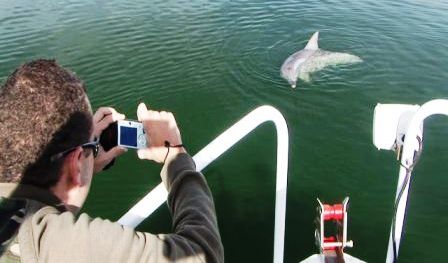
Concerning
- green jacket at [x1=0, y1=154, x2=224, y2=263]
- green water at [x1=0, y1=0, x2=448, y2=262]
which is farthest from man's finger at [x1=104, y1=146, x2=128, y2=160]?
green water at [x1=0, y1=0, x2=448, y2=262]

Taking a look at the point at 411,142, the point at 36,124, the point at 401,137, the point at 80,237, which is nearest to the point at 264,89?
the point at 401,137

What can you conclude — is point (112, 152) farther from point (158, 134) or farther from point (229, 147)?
point (229, 147)

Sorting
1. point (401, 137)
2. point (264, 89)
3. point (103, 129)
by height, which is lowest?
point (264, 89)

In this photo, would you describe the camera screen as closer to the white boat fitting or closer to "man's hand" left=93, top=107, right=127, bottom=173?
"man's hand" left=93, top=107, right=127, bottom=173

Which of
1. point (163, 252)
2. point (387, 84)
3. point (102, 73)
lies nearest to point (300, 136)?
point (387, 84)

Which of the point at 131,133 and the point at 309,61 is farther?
the point at 309,61

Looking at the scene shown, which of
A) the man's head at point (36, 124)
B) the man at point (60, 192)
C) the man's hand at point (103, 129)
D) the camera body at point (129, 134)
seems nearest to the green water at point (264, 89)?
the man's hand at point (103, 129)

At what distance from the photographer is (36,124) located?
1614mm

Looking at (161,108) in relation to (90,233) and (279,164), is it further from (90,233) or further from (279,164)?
(90,233)

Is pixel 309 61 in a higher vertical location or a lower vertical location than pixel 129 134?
lower

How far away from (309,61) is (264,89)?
1.39 m

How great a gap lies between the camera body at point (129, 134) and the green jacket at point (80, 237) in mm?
477

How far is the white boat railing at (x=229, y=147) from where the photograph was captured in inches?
82.6

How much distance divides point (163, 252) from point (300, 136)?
6.53 m
